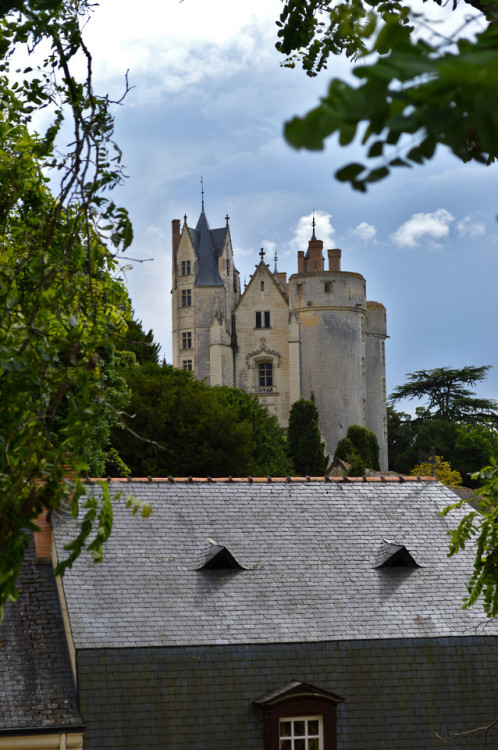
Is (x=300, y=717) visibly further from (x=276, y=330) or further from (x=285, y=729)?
(x=276, y=330)

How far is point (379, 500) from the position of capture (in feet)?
64.0

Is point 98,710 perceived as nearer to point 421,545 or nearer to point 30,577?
point 30,577

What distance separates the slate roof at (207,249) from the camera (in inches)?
2960

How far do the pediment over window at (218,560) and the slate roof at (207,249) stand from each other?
192 feet

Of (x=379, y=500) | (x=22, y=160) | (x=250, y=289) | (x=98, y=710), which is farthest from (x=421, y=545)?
(x=250, y=289)

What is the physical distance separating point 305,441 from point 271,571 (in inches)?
1857

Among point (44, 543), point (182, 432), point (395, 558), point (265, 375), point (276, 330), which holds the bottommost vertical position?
point (395, 558)

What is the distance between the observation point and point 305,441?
64312 mm

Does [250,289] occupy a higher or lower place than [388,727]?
higher

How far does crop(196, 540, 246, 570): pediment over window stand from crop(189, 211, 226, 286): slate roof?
58.5 m

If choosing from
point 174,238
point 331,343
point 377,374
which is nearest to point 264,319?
point 331,343

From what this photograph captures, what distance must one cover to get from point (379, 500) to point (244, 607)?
14.2 feet

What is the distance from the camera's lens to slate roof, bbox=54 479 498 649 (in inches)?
622

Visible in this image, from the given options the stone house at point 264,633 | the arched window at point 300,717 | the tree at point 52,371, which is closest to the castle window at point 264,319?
the stone house at point 264,633
